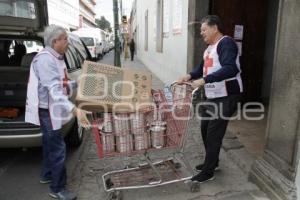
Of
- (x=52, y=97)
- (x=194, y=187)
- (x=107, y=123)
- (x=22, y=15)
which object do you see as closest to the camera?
(x=52, y=97)

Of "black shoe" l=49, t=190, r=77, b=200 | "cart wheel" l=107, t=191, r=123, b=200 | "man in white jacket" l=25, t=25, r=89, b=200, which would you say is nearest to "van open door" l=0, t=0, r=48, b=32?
"man in white jacket" l=25, t=25, r=89, b=200

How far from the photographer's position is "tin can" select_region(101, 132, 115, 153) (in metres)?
3.43

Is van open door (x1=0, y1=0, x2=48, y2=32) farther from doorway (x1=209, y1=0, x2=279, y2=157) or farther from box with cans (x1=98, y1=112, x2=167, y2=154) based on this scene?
doorway (x1=209, y1=0, x2=279, y2=157)

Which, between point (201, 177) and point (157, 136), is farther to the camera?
point (201, 177)

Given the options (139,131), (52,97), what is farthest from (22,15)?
(139,131)

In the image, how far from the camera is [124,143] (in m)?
3.47

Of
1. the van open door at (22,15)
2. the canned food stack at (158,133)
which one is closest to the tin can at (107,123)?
the canned food stack at (158,133)

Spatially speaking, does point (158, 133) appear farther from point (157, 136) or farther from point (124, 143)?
point (124, 143)

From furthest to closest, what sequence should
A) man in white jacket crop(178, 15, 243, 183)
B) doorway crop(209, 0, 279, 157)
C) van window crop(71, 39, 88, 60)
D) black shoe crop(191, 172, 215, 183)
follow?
doorway crop(209, 0, 279, 157), van window crop(71, 39, 88, 60), black shoe crop(191, 172, 215, 183), man in white jacket crop(178, 15, 243, 183)

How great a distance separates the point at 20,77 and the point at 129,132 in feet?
8.02

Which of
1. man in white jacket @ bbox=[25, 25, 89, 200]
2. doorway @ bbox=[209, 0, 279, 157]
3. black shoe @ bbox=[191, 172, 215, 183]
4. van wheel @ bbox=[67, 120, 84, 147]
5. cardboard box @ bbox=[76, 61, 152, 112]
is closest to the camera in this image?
man in white jacket @ bbox=[25, 25, 89, 200]

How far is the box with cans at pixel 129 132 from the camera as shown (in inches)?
135

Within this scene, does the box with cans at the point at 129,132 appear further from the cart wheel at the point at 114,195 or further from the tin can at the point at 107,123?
the cart wheel at the point at 114,195

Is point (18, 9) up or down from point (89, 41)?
up
